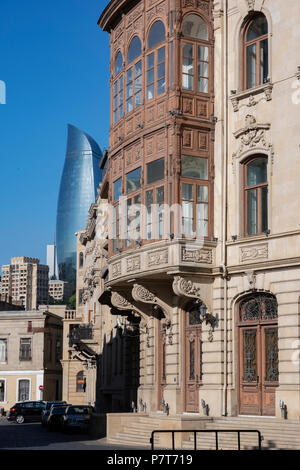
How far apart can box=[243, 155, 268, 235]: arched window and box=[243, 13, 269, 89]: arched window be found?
278 centimetres

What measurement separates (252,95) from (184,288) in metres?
6.82

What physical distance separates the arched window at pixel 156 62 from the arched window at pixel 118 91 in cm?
225

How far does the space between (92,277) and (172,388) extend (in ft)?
116

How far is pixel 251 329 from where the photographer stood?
2661 centimetres

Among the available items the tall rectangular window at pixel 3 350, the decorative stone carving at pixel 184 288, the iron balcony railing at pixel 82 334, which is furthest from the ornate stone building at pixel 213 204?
the tall rectangular window at pixel 3 350

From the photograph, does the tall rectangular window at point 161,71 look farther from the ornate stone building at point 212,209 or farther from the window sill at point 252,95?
the window sill at point 252,95

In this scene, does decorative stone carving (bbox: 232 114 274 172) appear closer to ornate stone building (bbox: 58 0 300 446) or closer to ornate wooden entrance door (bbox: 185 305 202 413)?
ornate stone building (bbox: 58 0 300 446)

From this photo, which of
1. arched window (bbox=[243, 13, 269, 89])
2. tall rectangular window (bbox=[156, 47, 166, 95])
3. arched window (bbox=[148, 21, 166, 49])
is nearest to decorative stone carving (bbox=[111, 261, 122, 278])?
tall rectangular window (bbox=[156, 47, 166, 95])

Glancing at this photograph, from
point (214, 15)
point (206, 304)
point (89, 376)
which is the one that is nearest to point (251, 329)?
point (206, 304)

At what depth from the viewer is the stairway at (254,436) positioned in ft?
73.3

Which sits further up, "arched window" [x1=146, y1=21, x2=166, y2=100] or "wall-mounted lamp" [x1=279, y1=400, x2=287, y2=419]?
"arched window" [x1=146, y1=21, x2=166, y2=100]

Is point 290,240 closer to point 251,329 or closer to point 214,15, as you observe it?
point 251,329

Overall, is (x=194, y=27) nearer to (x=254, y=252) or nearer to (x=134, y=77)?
(x=134, y=77)

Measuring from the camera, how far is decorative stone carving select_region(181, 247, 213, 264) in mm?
27266
